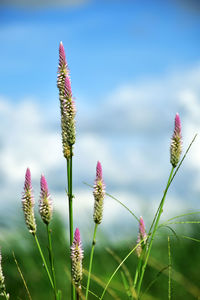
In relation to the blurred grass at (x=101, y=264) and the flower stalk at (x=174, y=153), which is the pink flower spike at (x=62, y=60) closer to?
the flower stalk at (x=174, y=153)

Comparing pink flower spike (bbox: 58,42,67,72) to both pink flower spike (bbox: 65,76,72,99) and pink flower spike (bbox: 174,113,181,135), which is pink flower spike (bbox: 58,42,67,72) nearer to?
pink flower spike (bbox: 65,76,72,99)

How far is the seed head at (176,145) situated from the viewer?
11.4 feet

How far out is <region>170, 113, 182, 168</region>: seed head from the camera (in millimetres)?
Result: 3461

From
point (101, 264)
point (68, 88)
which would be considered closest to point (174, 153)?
point (68, 88)

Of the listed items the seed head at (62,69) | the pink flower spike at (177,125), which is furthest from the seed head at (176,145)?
the seed head at (62,69)

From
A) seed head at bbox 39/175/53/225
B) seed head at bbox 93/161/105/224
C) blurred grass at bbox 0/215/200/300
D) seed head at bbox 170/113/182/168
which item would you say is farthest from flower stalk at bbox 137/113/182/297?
blurred grass at bbox 0/215/200/300

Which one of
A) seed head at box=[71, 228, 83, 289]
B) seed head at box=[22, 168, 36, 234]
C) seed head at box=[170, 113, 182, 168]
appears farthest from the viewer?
seed head at box=[170, 113, 182, 168]

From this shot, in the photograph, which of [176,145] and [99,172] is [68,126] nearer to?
[99,172]

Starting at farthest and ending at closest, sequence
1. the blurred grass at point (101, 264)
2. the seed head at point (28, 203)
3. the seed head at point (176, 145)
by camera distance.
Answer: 1. the blurred grass at point (101, 264)
2. the seed head at point (176, 145)
3. the seed head at point (28, 203)

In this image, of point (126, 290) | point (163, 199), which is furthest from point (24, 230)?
point (163, 199)

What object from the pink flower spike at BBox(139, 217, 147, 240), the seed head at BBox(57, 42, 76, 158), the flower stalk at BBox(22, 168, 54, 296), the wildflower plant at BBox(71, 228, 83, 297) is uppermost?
the seed head at BBox(57, 42, 76, 158)

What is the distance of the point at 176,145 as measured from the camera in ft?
11.4

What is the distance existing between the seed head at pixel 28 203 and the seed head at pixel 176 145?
3.70 ft

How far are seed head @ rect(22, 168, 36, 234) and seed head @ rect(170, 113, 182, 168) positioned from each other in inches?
44.4
